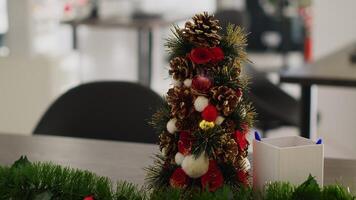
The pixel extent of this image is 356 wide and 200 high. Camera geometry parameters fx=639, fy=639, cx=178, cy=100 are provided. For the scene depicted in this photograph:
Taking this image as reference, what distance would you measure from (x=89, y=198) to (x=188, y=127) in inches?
6.3

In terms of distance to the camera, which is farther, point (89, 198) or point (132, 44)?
point (132, 44)

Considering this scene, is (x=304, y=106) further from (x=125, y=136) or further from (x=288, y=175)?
(x=288, y=175)

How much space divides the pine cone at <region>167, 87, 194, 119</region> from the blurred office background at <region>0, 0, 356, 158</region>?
3.48 ft

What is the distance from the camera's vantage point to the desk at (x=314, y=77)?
2.39 metres

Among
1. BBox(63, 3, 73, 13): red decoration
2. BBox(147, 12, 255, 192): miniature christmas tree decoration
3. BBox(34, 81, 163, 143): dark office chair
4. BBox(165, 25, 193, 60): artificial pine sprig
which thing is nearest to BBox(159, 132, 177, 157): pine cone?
BBox(147, 12, 255, 192): miniature christmas tree decoration

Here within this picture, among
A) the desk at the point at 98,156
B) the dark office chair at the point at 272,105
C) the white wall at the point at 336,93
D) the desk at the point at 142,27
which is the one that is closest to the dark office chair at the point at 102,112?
the desk at the point at 98,156

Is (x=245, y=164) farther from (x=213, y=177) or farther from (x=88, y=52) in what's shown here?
(x=88, y=52)

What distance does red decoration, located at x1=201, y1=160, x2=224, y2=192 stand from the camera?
2.81 feet

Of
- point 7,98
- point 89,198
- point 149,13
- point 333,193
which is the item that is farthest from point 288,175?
point 149,13

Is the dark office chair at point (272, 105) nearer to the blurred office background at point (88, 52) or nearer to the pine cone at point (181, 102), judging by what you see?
the blurred office background at point (88, 52)

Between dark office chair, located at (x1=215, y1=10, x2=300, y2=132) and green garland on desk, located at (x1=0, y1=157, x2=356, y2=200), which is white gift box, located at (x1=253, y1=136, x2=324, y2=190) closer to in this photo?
green garland on desk, located at (x1=0, y1=157, x2=356, y2=200)

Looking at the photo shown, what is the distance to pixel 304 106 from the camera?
8.70ft

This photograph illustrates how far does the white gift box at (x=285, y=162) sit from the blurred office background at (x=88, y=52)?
1054mm

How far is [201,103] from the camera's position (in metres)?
0.84
